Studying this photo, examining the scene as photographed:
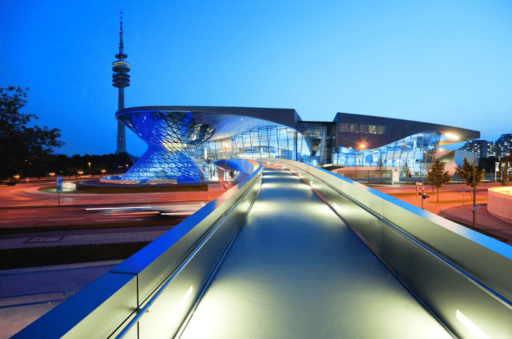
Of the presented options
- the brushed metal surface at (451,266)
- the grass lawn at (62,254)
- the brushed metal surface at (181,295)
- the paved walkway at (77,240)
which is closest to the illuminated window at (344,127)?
the paved walkway at (77,240)

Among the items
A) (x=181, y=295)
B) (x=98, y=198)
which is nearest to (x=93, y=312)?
(x=181, y=295)

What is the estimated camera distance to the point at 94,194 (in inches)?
1412

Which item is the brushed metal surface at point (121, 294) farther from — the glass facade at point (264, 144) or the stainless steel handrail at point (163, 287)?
the glass facade at point (264, 144)

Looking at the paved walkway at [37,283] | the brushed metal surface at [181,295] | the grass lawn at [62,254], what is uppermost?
the brushed metal surface at [181,295]

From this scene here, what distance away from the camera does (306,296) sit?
337cm

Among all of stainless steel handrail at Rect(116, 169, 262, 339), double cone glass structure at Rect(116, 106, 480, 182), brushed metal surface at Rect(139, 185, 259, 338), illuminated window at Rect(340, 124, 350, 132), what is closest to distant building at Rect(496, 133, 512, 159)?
double cone glass structure at Rect(116, 106, 480, 182)

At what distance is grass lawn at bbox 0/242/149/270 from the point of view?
11.1 meters

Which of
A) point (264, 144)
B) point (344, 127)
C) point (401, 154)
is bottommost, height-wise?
point (401, 154)

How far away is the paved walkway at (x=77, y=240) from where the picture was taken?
14.0 metres

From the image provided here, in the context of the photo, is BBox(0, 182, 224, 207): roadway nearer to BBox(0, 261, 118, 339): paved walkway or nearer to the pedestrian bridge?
BBox(0, 261, 118, 339): paved walkway

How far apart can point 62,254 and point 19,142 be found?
613 cm

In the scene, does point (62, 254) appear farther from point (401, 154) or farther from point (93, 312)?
point (401, 154)

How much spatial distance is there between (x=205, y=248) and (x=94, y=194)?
3745 cm

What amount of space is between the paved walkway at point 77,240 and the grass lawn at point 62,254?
37.3 inches
